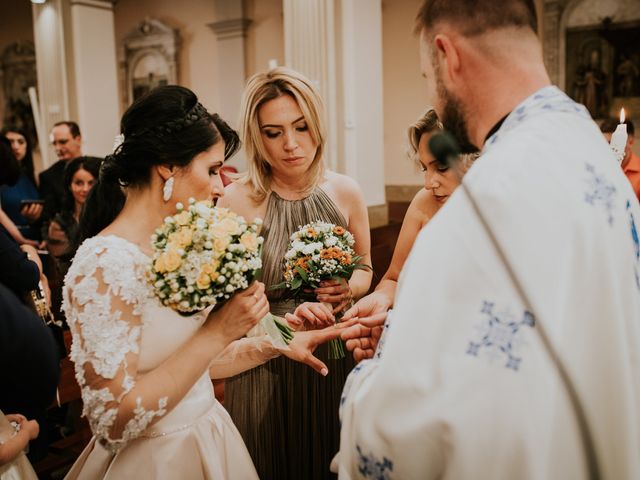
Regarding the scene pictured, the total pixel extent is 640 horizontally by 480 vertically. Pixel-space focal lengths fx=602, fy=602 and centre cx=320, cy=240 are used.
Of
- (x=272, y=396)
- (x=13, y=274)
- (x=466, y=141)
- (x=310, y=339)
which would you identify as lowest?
(x=272, y=396)

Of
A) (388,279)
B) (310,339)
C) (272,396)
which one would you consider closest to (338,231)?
(388,279)

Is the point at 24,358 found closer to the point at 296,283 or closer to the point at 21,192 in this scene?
the point at 296,283

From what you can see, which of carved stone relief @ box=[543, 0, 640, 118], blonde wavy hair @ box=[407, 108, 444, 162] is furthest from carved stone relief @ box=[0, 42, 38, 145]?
blonde wavy hair @ box=[407, 108, 444, 162]

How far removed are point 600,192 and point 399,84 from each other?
1124 centimetres

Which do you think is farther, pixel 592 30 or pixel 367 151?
Answer: pixel 592 30

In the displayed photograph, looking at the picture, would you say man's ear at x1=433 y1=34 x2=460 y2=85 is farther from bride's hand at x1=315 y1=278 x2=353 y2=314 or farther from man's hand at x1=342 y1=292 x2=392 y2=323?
bride's hand at x1=315 y1=278 x2=353 y2=314

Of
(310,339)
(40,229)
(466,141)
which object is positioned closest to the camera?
(466,141)

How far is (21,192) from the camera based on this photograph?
569cm

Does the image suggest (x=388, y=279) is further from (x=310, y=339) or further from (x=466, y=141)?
(x=466, y=141)

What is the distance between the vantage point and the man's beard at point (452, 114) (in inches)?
54.2

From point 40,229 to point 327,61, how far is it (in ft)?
12.2

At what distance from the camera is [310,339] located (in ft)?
7.11

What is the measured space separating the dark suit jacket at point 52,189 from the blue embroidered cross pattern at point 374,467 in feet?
16.4

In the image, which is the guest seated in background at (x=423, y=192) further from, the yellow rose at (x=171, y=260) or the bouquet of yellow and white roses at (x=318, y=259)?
the yellow rose at (x=171, y=260)
